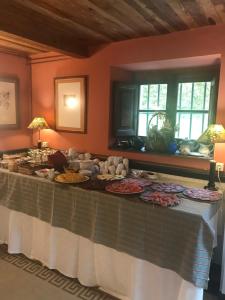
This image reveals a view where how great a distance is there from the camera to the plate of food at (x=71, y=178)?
2.17 metres

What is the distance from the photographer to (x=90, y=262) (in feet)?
6.75

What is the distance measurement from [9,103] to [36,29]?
1.28 meters

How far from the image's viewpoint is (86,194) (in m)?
2.00

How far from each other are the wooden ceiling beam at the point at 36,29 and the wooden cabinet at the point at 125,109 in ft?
1.99

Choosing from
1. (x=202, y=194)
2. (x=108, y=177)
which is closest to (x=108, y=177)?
(x=108, y=177)

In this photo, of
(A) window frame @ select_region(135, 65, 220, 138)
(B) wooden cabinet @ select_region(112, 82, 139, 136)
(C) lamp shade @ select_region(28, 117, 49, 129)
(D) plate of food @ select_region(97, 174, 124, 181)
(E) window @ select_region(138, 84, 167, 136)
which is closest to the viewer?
(D) plate of food @ select_region(97, 174, 124, 181)

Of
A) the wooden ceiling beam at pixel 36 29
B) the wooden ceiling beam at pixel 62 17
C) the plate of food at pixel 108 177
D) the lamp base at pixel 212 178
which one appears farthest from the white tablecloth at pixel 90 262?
the wooden ceiling beam at pixel 62 17

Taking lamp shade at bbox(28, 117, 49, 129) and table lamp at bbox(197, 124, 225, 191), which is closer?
table lamp at bbox(197, 124, 225, 191)

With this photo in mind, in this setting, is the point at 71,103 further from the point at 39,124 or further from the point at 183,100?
the point at 183,100

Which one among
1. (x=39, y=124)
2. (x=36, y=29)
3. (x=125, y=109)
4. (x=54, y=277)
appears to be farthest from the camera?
(x=39, y=124)

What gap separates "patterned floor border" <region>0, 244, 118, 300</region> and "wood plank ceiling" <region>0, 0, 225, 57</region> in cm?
209

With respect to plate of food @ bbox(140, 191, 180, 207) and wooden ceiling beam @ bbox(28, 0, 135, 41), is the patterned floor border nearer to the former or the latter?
plate of food @ bbox(140, 191, 180, 207)

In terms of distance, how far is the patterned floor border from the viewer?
1.99 m

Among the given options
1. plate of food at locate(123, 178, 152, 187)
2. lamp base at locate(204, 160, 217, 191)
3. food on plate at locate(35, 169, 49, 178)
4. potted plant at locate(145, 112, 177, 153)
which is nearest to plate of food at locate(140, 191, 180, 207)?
plate of food at locate(123, 178, 152, 187)
